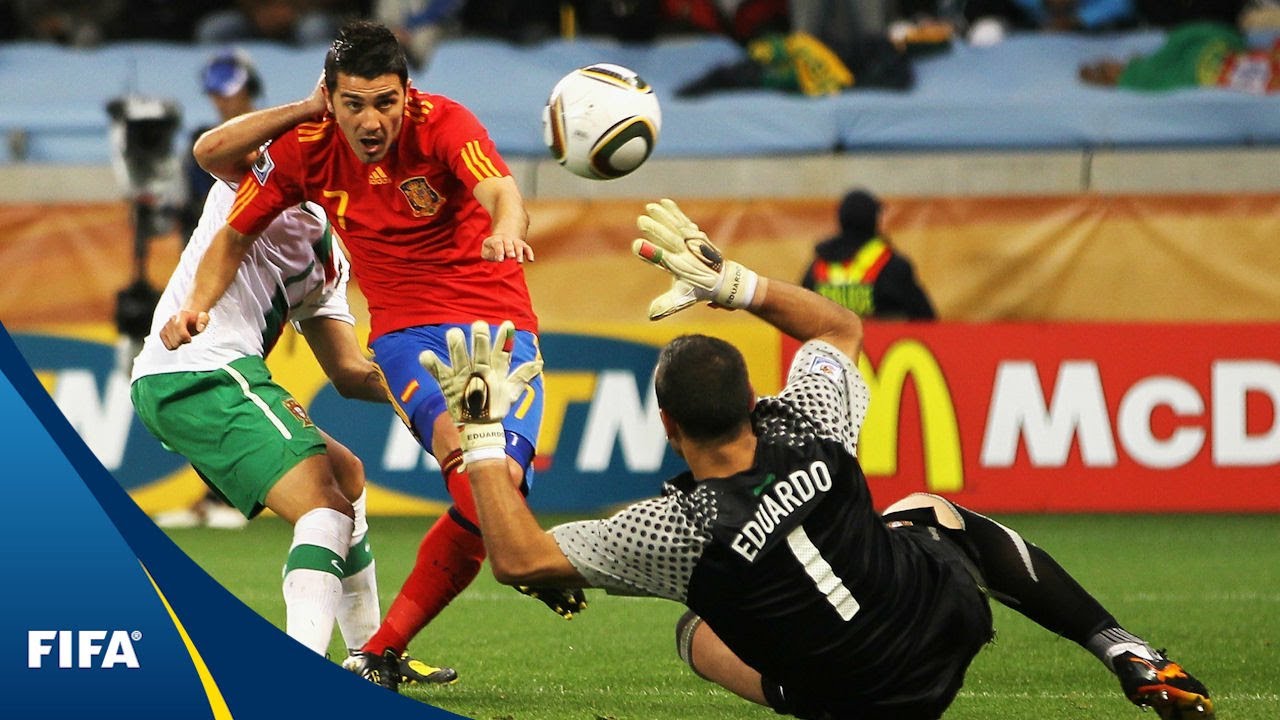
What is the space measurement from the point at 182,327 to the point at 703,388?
203 cm

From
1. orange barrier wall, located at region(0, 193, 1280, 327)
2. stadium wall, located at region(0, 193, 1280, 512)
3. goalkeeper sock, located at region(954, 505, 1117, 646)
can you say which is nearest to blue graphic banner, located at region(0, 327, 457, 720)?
goalkeeper sock, located at region(954, 505, 1117, 646)

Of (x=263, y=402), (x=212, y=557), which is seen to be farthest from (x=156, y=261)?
(x=263, y=402)

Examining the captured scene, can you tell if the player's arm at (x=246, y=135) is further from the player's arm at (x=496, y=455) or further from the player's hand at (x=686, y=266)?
the player's arm at (x=496, y=455)

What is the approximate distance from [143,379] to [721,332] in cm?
604

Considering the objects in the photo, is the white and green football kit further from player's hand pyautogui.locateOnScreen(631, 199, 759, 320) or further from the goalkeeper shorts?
Result: player's hand pyautogui.locateOnScreen(631, 199, 759, 320)

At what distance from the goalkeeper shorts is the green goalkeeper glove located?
1349mm

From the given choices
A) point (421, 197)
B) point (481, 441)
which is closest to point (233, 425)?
point (421, 197)

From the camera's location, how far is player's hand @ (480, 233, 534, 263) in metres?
5.02

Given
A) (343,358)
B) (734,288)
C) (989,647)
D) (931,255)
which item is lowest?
(931,255)

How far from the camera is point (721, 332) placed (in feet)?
38.1

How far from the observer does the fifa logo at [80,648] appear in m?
3.77

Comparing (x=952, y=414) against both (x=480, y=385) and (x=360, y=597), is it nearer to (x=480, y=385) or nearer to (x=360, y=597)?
(x=360, y=597)

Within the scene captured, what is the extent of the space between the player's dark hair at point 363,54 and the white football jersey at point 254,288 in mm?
751

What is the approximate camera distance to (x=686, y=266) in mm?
4668
